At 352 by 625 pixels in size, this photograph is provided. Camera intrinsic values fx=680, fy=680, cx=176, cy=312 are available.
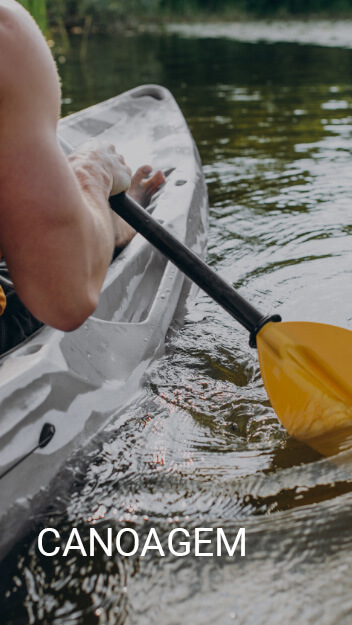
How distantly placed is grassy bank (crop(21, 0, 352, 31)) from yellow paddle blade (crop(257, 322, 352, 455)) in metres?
16.4

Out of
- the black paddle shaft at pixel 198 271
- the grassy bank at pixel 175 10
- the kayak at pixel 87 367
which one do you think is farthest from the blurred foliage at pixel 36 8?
the grassy bank at pixel 175 10

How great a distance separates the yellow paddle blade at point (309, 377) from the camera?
194cm

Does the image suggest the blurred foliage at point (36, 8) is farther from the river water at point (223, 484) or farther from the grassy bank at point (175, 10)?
the grassy bank at point (175, 10)

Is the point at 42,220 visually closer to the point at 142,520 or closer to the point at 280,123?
the point at 142,520

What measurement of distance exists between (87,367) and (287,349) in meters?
0.63

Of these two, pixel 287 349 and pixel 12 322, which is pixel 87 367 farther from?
pixel 287 349

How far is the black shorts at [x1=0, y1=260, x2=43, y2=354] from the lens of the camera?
1866 millimetres

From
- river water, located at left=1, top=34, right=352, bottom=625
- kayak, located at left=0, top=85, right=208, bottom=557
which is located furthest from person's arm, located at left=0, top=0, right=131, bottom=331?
river water, located at left=1, top=34, right=352, bottom=625

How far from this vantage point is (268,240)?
11.5 feet

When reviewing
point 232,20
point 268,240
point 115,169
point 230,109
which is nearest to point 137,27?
point 232,20

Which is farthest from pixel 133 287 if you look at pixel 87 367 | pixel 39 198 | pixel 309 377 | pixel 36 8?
pixel 36 8

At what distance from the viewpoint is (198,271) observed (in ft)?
6.80

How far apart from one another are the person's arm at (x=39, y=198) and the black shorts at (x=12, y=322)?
39cm

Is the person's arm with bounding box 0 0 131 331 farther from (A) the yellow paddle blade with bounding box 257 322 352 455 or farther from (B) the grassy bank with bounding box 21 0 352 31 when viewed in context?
(B) the grassy bank with bounding box 21 0 352 31
